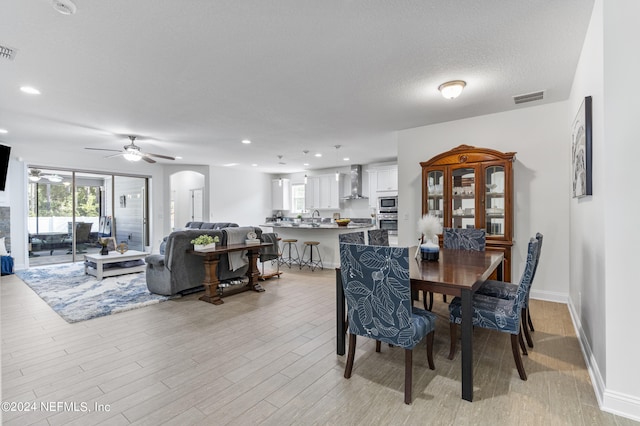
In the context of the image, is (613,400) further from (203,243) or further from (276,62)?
(203,243)

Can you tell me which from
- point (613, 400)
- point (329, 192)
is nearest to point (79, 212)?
point (329, 192)

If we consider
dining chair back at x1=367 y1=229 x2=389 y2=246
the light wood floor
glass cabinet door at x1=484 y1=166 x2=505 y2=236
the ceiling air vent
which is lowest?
the light wood floor

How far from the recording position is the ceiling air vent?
11.4ft

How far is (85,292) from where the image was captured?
4.43 m

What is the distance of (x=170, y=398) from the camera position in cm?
198

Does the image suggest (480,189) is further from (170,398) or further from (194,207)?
(194,207)

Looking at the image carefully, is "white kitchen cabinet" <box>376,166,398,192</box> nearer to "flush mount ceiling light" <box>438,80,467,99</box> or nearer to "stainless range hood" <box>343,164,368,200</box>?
"stainless range hood" <box>343,164,368,200</box>

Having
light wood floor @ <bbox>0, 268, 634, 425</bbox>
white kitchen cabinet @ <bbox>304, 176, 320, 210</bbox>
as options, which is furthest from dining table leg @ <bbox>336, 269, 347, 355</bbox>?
white kitchen cabinet @ <bbox>304, 176, 320, 210</bbox>

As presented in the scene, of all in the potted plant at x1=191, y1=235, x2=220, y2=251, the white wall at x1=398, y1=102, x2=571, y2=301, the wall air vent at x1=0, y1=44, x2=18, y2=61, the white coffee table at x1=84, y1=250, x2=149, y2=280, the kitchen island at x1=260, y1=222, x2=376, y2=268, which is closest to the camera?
Answer: the wall air vent at x1=0, y1=44, x2=18, y2=61

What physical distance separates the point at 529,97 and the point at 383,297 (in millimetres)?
3273

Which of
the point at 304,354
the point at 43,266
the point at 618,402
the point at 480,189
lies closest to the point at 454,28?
the point at 480,189

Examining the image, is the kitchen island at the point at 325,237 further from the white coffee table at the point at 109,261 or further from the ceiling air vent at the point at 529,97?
the ceiling air vent at the point at 529,97

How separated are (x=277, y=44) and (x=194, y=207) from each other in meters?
8.16

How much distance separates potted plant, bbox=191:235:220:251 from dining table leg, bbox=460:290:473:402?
3.23 metres
